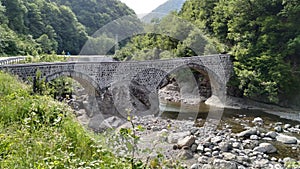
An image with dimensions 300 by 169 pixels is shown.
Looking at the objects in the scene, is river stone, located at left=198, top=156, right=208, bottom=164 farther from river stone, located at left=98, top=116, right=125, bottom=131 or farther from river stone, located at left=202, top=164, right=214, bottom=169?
river stone, located at left=98, top=116, right=125, bottom=131

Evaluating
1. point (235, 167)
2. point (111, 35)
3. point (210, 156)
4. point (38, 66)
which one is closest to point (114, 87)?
point (38, 66)

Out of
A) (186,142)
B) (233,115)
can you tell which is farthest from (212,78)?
(186,142)

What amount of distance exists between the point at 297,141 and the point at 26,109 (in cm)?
1408

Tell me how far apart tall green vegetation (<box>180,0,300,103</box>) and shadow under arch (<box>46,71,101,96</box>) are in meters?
12.5

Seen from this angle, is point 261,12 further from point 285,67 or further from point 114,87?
point 114,87

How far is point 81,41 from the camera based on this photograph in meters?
52.1

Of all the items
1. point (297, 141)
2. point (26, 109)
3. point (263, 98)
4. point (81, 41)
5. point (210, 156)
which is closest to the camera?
point (26, 109)

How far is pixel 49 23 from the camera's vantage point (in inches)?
1898

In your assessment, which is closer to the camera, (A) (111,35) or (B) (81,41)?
(A) (111,35)

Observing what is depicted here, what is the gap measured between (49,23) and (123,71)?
110 feet

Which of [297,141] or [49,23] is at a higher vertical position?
[49,23]

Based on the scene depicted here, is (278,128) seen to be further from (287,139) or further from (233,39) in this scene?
(233,39)

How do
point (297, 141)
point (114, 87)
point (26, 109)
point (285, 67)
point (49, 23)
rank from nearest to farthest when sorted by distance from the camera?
point (26, 109)
point (297, 141)
point (114, 87)
point (285, 67)
point (49, 23)

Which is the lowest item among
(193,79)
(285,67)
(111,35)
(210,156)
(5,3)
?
(210,156)
